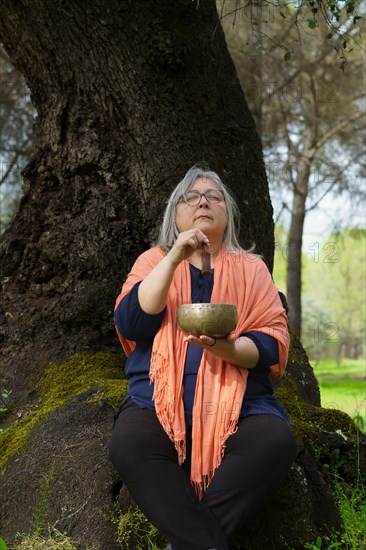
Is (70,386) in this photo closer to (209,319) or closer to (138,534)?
(138,534)

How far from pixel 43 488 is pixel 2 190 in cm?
906

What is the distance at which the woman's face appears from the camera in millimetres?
3246

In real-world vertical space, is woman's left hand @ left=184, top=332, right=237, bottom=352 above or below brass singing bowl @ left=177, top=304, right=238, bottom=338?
below

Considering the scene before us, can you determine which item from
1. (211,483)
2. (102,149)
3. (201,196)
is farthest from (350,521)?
(102,149)

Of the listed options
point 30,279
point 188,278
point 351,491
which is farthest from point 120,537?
point 30,279

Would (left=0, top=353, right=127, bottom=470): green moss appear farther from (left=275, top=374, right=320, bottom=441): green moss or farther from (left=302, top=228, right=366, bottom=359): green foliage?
(left=302, top=228, right=366, bottom=359): green foliage

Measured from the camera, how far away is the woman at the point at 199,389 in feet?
8.75

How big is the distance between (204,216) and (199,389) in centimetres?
80

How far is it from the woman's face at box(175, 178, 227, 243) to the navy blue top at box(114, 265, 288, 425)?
1.32 feet

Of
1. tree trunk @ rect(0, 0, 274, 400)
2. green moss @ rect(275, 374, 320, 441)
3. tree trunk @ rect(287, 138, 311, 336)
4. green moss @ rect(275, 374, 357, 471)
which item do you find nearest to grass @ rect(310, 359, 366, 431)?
tree trunk @ rect(287, 138, 311, 336)

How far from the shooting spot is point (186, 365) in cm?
301

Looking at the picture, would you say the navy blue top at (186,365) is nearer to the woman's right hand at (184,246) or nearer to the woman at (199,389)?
the woman at (199,389)

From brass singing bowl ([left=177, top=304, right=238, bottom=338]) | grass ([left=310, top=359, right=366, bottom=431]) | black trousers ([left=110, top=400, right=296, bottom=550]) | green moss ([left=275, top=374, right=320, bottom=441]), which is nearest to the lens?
black trousers ([left=110, top=400, right=296, bottom=550])

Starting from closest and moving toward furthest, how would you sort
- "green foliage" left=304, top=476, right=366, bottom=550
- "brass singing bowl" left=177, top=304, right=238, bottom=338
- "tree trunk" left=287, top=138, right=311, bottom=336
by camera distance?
1. "brass singing bowl" left=177, top=304, right=238, bottom=338
2. "green foliage" left=304, top=476, right=366, bottom=550
3. "tree trunk" left=287, top=138, right=311, bottom=336
